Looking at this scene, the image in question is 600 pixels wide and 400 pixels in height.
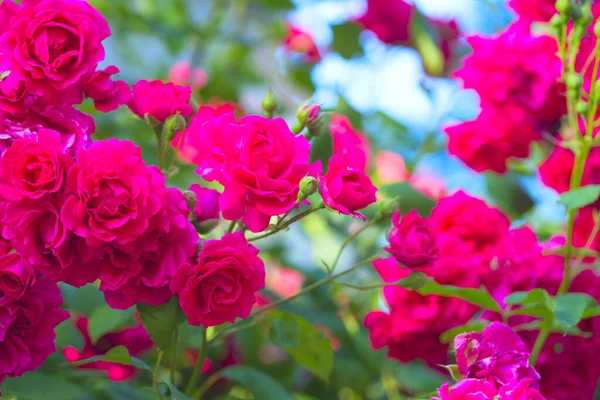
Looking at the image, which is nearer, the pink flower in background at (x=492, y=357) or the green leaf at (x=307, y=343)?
the pink flower in background at (x=492, y=357)

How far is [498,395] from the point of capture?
0.48 meters

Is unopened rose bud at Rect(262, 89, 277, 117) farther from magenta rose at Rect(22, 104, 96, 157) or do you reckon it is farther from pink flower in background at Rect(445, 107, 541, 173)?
pink flower in background at Rect(445, 107, 541, 173)

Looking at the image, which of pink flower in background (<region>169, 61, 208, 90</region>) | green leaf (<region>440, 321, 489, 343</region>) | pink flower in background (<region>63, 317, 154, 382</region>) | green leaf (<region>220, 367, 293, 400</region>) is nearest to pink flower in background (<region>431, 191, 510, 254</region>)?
green leaf (<region>440, 321, 489, 343</region>)

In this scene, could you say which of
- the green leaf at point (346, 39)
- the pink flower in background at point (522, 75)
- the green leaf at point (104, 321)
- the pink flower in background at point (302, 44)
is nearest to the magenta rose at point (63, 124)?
the green leaf at point (104, 321)

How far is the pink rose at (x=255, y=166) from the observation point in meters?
0.53

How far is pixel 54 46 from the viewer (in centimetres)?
54

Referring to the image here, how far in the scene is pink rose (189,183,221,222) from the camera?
59 cm

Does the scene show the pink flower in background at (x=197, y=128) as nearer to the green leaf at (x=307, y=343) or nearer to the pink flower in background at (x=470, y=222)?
the green leaf at (x=307, y=343)

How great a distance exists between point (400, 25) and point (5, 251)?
0.89 meters

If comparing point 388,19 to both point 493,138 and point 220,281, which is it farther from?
point 220,281

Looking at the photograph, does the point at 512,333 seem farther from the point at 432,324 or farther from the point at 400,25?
the point at 400,25

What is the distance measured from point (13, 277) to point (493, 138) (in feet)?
1.98

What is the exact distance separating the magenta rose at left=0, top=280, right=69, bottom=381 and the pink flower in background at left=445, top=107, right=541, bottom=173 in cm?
57

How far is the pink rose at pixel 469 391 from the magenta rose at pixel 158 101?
0.30 metres
